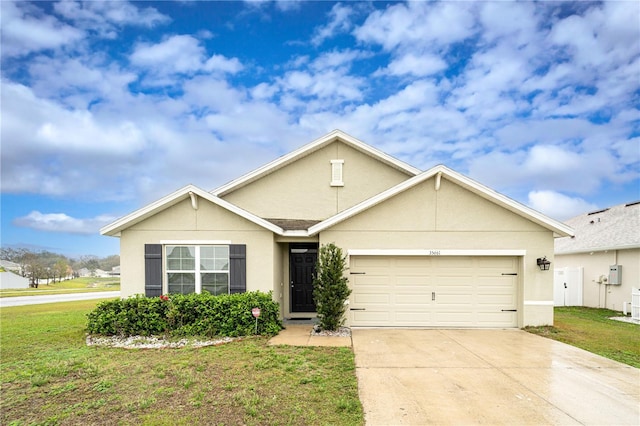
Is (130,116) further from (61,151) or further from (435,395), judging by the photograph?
(435,395)

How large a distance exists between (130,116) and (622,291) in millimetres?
21566

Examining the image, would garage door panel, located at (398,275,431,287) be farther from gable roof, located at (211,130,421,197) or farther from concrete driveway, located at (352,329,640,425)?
gable roof, located at (211,130,421,197)

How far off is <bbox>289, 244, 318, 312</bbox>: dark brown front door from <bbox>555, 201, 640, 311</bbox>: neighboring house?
39.0ft

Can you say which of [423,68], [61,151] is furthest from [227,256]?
[61,151]

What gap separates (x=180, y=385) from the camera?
16.6ft

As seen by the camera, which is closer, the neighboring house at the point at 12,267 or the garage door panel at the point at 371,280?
the garage door panel at the point at 371,280

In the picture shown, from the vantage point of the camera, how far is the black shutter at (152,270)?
8.98m

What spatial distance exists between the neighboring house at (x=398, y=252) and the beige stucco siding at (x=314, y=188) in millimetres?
2228

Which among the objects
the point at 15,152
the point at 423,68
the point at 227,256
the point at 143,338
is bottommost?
the point at 143,338

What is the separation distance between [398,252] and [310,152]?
15.6 feet

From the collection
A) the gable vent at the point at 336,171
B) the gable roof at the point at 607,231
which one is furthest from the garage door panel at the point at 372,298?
the gable roof at the point at 607,231

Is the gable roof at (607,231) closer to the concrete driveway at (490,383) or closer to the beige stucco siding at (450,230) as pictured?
the beige stucco siding at (450,230)

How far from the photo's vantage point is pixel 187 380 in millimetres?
5211

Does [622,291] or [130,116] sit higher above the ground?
[130,116]
